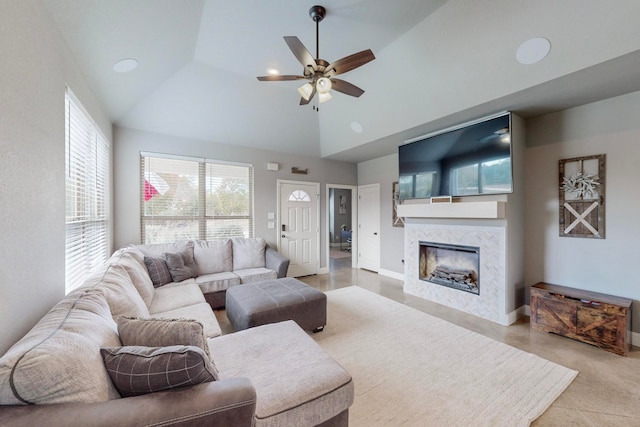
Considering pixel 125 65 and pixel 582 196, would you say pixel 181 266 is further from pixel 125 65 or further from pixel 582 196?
pixel 582 196

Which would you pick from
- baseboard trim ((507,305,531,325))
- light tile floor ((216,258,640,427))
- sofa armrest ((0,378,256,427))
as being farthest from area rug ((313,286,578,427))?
sofa armrest ((0,378,256,427))

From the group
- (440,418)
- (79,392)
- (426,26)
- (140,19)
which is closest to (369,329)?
(440,418)

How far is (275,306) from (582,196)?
143 inches

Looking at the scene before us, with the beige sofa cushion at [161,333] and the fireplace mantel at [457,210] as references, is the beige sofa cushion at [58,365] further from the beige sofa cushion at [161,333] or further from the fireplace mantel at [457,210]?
the fireplace mantel at [457,210]

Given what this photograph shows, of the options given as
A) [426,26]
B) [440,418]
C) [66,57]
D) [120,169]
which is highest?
[426,26]

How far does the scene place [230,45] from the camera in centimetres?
285

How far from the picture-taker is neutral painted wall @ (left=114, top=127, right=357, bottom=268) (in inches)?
144

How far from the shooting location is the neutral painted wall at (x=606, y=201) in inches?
100

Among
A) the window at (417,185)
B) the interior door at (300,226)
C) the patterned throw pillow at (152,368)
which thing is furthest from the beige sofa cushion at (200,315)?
the window at (417,185)

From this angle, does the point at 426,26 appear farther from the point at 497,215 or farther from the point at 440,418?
the point at 440,418

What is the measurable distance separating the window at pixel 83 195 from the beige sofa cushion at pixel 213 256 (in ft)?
3.72

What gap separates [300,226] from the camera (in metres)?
5.25

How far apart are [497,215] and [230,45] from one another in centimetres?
369

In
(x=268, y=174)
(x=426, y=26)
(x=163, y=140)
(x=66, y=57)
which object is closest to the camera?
(x=66, y=57)
